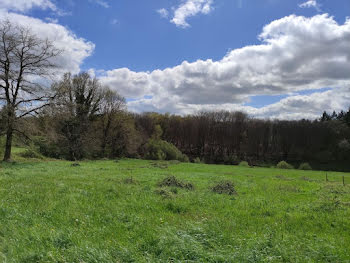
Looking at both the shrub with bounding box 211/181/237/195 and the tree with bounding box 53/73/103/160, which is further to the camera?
the tree with bounding box 53/73/103/160

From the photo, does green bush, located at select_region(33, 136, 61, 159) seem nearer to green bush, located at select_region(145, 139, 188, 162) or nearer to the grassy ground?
green bush, located at select_region(145, 139, 188, 162)

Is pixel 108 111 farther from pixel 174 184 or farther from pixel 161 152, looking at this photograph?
pixel 174 184

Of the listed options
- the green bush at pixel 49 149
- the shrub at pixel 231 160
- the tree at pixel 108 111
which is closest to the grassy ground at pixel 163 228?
the green bush at pixel 49 149

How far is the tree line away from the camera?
22.5m

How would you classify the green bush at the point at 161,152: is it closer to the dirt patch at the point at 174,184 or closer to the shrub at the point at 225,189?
the dirt patch at the point at 174,184

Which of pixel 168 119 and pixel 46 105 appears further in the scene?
pixel 168 119

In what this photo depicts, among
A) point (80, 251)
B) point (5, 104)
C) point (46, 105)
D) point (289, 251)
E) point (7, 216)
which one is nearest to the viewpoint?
point (80, 251)

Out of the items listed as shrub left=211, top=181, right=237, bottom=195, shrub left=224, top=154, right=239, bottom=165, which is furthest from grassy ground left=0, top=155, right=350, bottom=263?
shrub left=224, top=154, right=239, bottom=165

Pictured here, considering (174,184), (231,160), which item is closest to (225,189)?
(174,184)

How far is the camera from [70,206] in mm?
7414

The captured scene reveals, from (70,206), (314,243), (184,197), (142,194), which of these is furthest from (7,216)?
(314,243)

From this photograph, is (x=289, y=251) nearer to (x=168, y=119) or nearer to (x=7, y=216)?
(x=7, y=216)

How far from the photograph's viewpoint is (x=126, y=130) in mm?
46531

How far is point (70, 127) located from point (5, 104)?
15961mm
